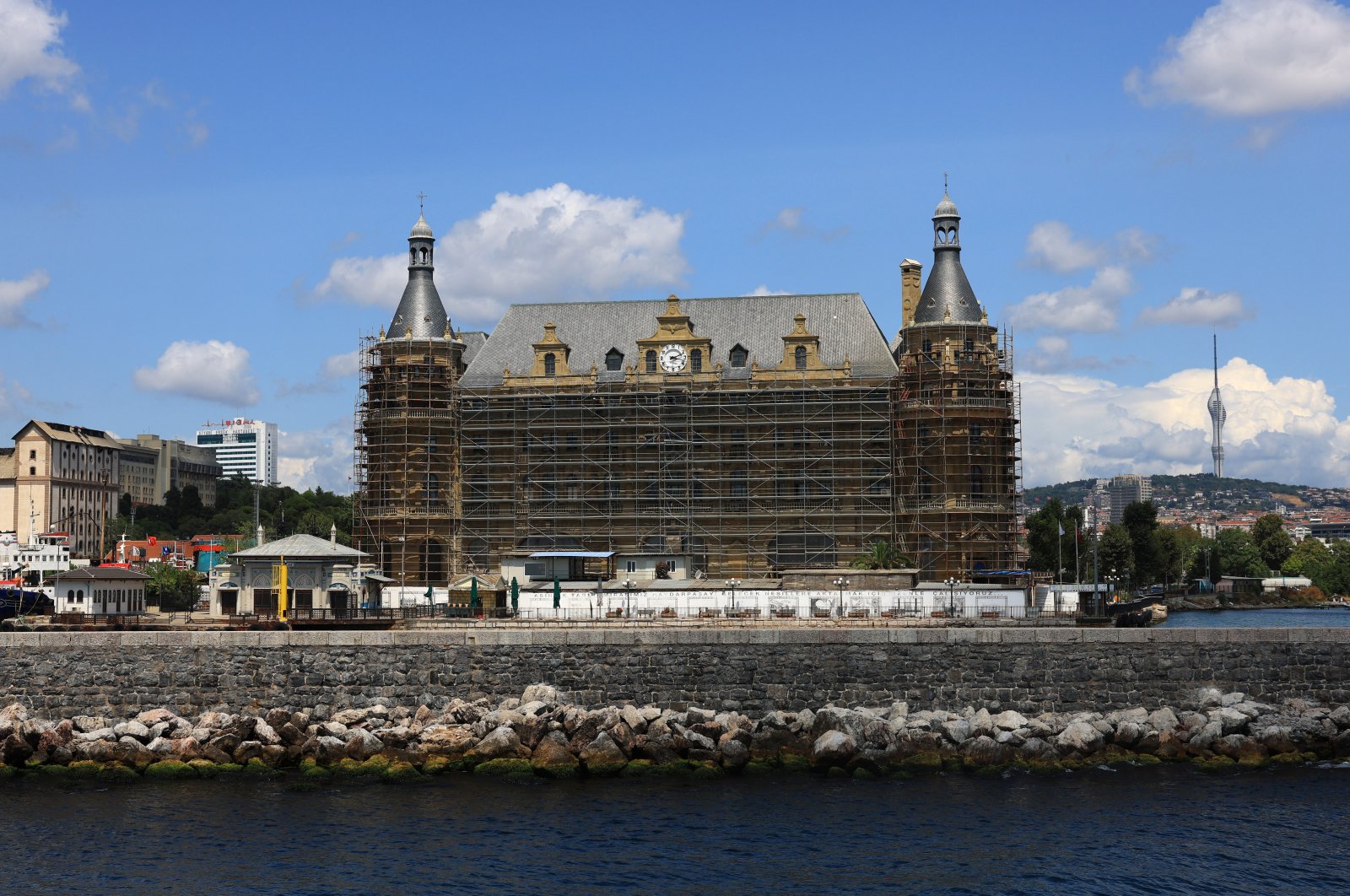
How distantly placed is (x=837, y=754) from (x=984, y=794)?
179 inches

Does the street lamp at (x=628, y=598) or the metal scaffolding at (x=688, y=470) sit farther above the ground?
the metal scaffolding at (x=688, y=470)

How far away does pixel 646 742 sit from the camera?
43.3m

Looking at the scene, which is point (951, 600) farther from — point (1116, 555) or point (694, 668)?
point (1116, 555)

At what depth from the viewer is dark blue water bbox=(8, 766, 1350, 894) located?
3294 centimetres

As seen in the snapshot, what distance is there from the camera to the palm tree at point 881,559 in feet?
247

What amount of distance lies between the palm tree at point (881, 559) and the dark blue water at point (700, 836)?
32.9 metres

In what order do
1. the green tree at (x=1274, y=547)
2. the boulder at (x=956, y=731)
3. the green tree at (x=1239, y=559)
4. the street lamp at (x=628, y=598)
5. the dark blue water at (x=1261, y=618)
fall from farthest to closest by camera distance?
the green tree at (x=1274, y=547), the green tree at (x=1239, y=559), the dark blue water at (x=1261, y=618), the street lamp at (x=628, y=598), the boulder at (x=956, y=731)

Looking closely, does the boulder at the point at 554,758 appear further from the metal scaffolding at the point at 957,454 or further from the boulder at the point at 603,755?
the metal scaffolding at the point at 957,454

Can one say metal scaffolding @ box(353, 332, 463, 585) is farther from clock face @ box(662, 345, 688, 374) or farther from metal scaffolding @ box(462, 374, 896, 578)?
clock face @ box(662, 345, 688, 374)

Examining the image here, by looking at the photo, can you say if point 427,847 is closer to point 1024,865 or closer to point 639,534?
point 1024,865

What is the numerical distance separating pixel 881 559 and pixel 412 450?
27.7 m

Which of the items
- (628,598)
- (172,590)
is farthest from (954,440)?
(172,590)

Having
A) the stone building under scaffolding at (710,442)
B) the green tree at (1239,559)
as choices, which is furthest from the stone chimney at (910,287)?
the green tree at (1239,559)

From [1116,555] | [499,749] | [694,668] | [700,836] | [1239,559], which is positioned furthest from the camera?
[1239,559]
